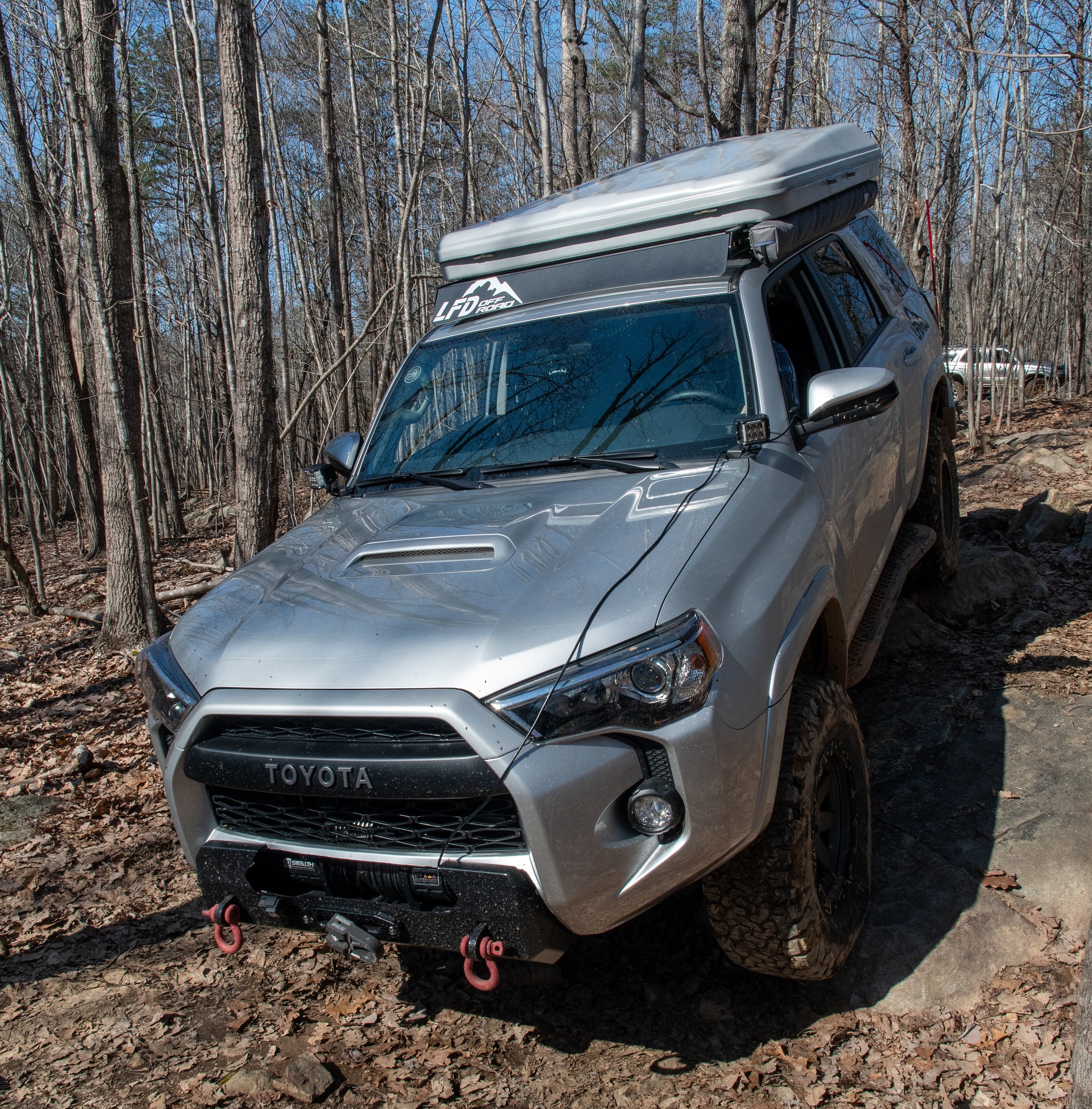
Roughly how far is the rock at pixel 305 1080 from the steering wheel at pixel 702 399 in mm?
2454

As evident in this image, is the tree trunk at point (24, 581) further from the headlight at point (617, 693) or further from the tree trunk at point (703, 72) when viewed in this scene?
the headlight at point (617, 693)

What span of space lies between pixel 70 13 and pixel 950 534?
916 centimetres

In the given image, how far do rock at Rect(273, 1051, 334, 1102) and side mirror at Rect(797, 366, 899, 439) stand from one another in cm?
262

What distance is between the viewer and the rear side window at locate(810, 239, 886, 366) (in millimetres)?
4164

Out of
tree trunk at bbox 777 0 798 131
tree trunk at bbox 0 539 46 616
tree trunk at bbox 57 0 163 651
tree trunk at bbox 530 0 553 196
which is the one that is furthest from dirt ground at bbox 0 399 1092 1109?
tree trunk at bbox 777 0 798 131

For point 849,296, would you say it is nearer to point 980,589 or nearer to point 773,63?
point 980,589

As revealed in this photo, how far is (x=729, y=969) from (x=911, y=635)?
284 cm

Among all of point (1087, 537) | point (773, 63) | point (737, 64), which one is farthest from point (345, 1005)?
point (773, 63)

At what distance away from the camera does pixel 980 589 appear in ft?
19.2

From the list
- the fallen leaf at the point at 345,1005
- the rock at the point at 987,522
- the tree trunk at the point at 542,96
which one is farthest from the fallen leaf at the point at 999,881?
the tree trunk at the point at 542,96

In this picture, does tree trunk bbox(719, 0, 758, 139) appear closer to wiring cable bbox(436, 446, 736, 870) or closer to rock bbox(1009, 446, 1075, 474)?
rock bbox(1009, 446, 1075, 474)

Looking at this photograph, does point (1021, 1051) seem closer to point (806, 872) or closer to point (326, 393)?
point (806, 872)

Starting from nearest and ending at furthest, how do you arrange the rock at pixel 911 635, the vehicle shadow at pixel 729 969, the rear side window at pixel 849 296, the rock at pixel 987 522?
the vehicle shadow at pixel 729 969 → the rear side window at pixel 849 296 → the rock at pixel 911 635 → the rock at pixel 987 522

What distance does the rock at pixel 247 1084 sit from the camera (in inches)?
108
